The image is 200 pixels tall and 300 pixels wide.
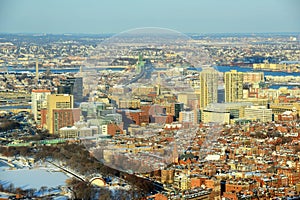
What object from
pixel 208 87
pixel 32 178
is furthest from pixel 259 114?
pixel 32 178

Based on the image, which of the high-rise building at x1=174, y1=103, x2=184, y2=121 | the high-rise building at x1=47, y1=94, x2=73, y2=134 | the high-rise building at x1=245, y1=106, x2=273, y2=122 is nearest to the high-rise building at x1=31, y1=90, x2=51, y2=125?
the high-rise building at x1=47, y1=94, x2=73, y2=134

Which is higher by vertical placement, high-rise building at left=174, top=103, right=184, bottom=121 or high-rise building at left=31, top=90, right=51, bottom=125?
high-rise building at left=174, top=103, right=184, bottom=121

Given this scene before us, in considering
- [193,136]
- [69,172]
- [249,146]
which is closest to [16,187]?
[69,172]

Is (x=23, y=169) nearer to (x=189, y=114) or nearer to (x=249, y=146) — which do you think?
(x=189, y=114)

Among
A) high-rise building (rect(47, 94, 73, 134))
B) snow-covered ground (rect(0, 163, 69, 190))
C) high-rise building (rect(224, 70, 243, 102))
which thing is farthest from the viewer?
high-rise building (rect(224, 70, 243, 102))

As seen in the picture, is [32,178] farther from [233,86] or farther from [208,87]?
[233,86]

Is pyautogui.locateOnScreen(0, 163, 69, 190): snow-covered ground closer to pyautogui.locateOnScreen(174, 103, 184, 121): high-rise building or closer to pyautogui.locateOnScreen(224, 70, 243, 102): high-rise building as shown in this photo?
pyautogui.locateOnScreen(174, 103, 184, 121): high-rise building

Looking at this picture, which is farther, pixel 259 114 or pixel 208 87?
pixel 259 114

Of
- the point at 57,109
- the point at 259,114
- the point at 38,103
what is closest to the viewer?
the point at 57,109

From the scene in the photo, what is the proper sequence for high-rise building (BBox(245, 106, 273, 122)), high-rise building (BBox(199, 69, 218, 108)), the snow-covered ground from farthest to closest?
high-rise building (BBox(245, 106, 273, 122)) < high-rise building (BBox(199, 69, 218, 108)) < the snow-covered ground
